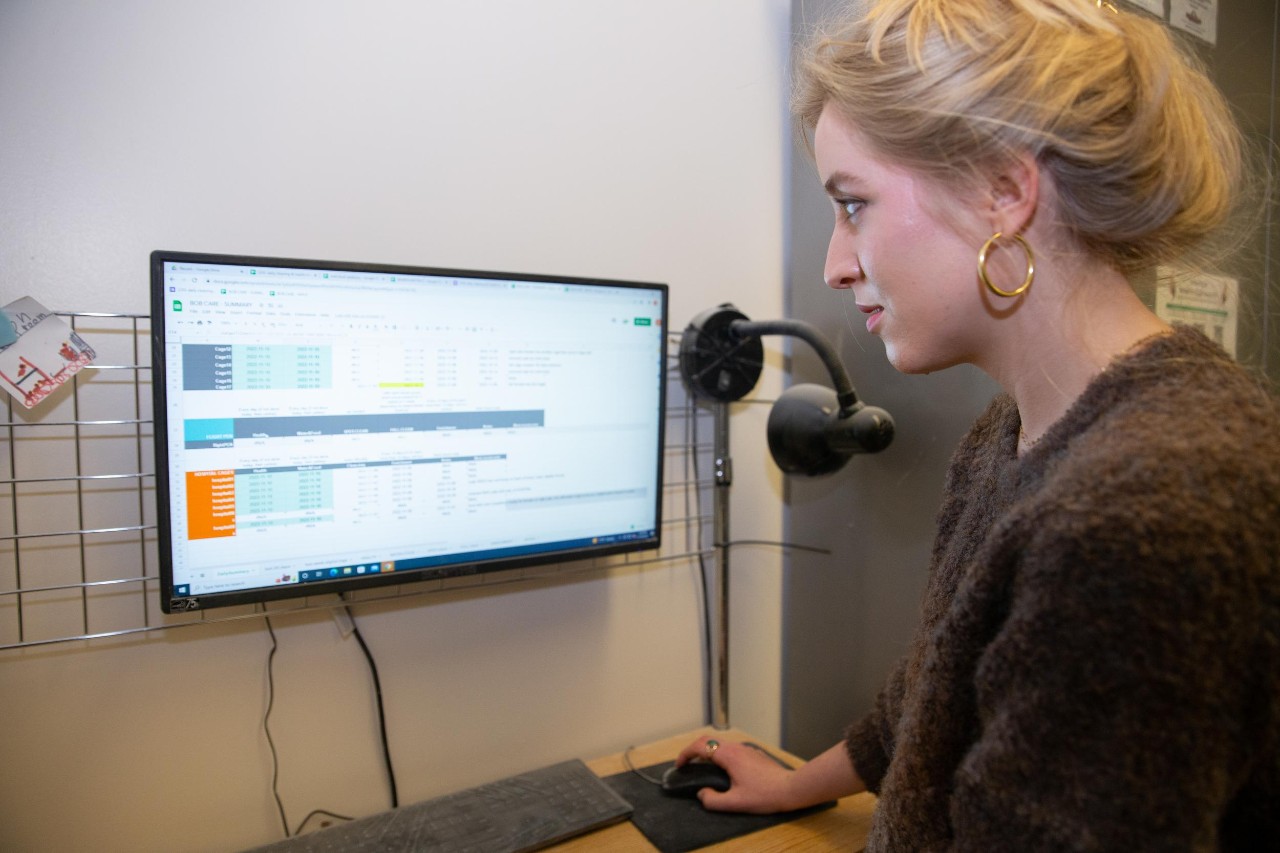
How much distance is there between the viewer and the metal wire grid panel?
2.87ft

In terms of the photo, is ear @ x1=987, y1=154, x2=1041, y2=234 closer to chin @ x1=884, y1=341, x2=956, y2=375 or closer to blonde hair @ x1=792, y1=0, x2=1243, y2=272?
blonde hair @ x1=792, y1=0, x2=1243, y2=272

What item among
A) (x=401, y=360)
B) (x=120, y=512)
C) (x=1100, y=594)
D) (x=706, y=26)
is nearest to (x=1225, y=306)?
(x=706, y=26)

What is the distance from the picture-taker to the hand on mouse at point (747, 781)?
3.35ft

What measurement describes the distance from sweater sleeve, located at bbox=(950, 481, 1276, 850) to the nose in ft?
1.11

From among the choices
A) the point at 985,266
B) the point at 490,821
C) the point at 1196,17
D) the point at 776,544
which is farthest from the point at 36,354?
the point at 1196,17

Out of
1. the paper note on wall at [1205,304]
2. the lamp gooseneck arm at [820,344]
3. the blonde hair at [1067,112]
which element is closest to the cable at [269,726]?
the lamp gooseneck arm at [820,344]

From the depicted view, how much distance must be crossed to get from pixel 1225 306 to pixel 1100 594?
1038 millimetres

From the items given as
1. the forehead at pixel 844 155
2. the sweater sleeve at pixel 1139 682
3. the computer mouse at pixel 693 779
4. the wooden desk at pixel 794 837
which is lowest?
the wooden desk at pixel 794 837

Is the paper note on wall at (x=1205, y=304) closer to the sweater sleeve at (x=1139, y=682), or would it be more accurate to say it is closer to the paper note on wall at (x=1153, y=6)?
the paper note on wall at (x=1153, y=6)

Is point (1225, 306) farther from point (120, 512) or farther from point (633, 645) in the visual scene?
point (120, 512)

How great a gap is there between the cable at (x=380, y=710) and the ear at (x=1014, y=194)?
89cm

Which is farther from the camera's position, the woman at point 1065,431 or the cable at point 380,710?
the cable at point 380,710

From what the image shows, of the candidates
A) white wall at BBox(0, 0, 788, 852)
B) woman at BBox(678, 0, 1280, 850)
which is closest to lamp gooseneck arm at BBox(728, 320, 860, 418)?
white wall at BBox(0, 0, 788, 852)

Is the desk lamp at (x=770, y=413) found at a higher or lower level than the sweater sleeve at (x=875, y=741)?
higher
